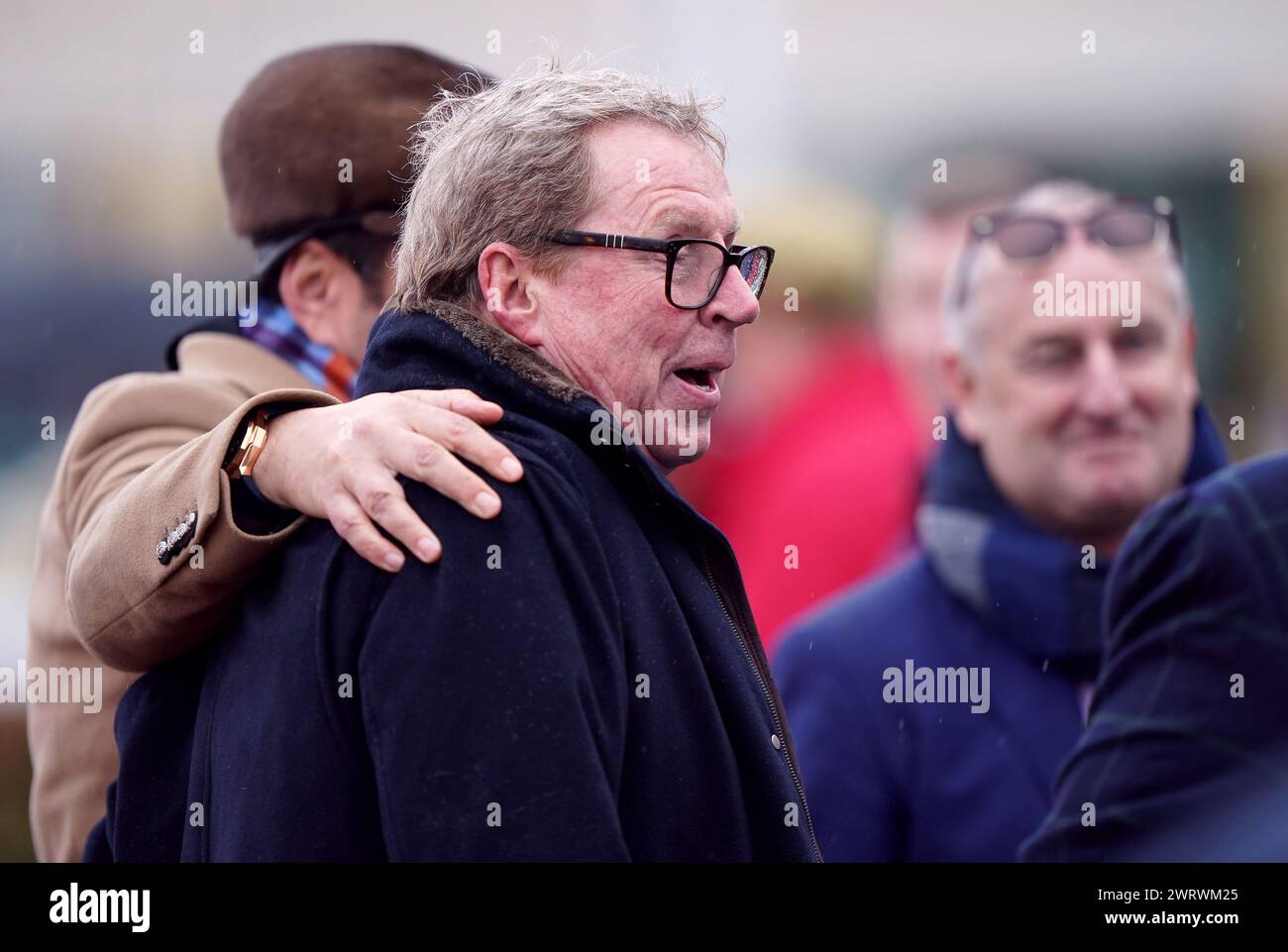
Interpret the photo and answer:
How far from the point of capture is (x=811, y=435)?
4.20 metres

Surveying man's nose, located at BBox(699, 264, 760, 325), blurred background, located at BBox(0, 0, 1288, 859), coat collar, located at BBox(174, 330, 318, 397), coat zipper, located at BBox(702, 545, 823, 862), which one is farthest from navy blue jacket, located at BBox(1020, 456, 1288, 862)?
blurred background, located at BBox(0, 0, 1288, 859)

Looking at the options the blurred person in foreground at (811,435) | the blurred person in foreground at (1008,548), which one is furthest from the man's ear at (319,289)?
the blurred person in foreground at (811,435)

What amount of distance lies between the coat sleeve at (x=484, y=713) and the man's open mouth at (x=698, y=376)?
45cm

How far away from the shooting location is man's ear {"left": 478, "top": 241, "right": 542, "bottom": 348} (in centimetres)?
178

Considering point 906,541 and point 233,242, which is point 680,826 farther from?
point 233,242

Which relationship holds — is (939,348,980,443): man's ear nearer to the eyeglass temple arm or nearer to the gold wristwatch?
the eyeglass temple arm

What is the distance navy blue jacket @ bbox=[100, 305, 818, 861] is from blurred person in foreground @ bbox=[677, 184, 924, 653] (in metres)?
2.05

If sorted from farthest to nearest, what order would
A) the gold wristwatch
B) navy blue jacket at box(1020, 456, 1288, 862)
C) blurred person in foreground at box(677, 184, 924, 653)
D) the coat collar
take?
blurred person in foreground at box(677, 184, 924, 653) → the coat collar → navy blue jacket at box(1020, 456, 1288, 862) → the gold wristwatch

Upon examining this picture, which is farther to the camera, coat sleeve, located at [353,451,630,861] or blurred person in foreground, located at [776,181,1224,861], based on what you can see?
blurred person in foreground, located at [776,181,1224,861]

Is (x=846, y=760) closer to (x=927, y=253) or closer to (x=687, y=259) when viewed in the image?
(x=687, y=259)

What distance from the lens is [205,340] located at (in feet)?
8.50

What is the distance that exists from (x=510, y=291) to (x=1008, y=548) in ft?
5.78

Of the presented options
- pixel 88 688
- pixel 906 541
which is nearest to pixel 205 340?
pixel 88 688

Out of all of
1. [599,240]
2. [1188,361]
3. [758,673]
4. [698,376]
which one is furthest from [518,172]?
[1188,361]
